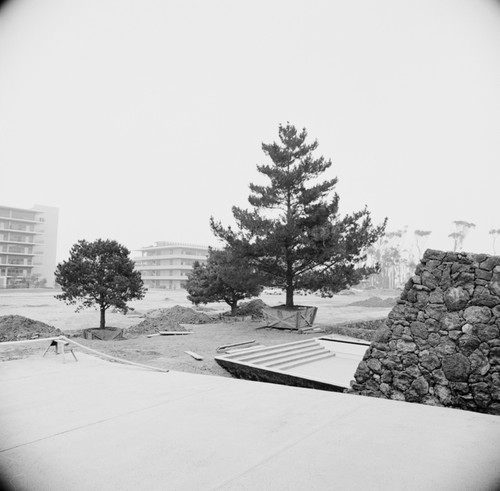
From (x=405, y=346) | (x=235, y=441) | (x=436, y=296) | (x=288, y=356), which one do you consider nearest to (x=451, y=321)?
(x=436, y=296)

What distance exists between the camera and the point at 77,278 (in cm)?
1842

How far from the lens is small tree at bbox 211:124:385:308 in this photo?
616 inches

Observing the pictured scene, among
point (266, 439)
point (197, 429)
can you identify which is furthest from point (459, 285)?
point (197, 429)

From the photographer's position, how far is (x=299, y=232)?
1559 cm

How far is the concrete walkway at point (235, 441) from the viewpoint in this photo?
2840 mm

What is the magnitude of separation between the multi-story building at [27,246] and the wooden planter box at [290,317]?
228ft

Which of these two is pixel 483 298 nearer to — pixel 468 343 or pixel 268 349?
pixel 468 343

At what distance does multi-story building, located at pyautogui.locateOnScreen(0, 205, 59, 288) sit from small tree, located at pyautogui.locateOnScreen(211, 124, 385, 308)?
6925 cm

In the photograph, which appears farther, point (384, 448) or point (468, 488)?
point (384, 448)

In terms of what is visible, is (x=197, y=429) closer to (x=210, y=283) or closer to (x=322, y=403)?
(x=322, y=403)

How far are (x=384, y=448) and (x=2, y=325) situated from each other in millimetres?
16803

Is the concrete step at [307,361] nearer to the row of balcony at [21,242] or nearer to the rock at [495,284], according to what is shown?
the rock at [495,284]

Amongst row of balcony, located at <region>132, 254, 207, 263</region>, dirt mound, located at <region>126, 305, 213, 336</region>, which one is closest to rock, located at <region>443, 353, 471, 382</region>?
dirt mound, located at <region>126, 305, 213, 336</region>

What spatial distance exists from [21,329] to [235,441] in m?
14.9
